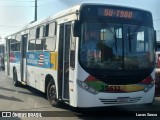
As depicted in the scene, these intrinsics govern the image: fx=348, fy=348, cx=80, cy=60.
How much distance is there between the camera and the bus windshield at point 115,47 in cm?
938

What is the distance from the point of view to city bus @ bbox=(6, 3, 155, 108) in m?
9.30

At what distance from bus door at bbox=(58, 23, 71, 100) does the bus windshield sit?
3.38 feet

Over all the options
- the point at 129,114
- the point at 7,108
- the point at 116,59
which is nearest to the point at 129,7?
the point at 116,59

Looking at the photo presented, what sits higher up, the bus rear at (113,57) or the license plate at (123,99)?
the bus rear at (113,57)

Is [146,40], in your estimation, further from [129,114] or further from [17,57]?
[17,57]

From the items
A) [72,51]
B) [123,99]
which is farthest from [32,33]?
[123,99]

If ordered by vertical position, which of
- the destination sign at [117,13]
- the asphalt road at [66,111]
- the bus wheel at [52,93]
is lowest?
the asphalt road at [66,111]

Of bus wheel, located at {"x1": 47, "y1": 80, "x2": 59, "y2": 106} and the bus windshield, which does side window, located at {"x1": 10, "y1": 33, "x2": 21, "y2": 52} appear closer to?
bus wheel, located at {"x1": 47, "y1": 80, "x2": 59, "y2": 106}

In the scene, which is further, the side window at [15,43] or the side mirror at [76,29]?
the side window at [15,43]

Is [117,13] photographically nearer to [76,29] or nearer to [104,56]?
[104,56]

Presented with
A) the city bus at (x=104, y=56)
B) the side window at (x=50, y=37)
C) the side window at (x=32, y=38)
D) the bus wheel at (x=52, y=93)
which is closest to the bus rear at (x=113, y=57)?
the city bus at (x=104, y=56)

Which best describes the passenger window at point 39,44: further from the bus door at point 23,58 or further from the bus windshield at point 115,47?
the bus windshield at point 115,47

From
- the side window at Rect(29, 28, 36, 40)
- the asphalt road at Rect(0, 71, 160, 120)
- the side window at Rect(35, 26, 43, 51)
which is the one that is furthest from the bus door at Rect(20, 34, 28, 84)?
the asphalt road at Rect(0, 71, 160, 120)

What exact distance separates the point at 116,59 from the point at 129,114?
84.1 inches
